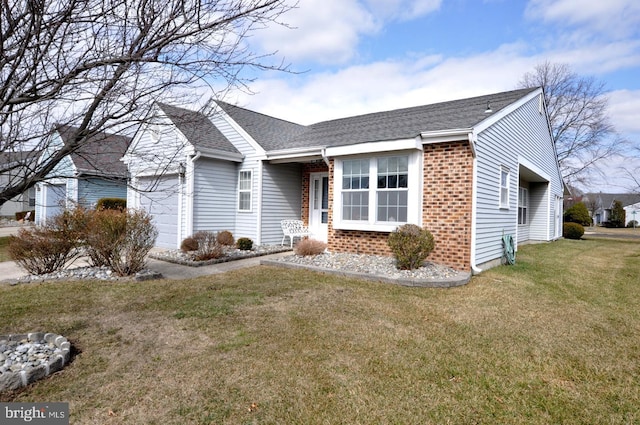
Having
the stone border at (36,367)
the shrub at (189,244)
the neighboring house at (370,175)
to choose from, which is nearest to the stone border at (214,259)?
the shrub at (189,244)

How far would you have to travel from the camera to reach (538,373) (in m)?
3.49

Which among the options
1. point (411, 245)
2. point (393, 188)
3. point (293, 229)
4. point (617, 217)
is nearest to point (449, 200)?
point (393, 188)

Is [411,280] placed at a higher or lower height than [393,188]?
lower

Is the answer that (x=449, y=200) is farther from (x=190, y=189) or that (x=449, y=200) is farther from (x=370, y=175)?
(x=190, y=189)

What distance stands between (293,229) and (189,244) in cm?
346

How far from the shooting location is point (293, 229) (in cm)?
1204

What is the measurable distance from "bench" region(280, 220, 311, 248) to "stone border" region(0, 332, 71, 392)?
26.2ft

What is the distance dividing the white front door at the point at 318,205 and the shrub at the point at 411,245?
4.86m

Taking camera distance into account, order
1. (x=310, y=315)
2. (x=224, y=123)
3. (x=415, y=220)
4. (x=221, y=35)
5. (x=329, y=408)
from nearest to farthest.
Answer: (x=329, y=408) < (x=221, y=35) < (x=310, y=315) < (x=415, y=220) < (x=224, y=123)

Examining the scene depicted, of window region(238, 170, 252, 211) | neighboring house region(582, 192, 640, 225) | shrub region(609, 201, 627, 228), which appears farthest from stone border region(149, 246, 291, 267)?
neighboring house region(582, 192, 640, 225)

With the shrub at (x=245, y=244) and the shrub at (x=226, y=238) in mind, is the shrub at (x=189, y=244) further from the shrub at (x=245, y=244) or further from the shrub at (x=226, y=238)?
the shrub at (x=245, y=244)

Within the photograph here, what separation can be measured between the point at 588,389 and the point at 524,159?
34.1 ft

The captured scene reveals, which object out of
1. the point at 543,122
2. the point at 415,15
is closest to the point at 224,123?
the point at 415,15

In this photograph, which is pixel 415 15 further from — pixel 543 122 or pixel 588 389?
pixel 543 122
